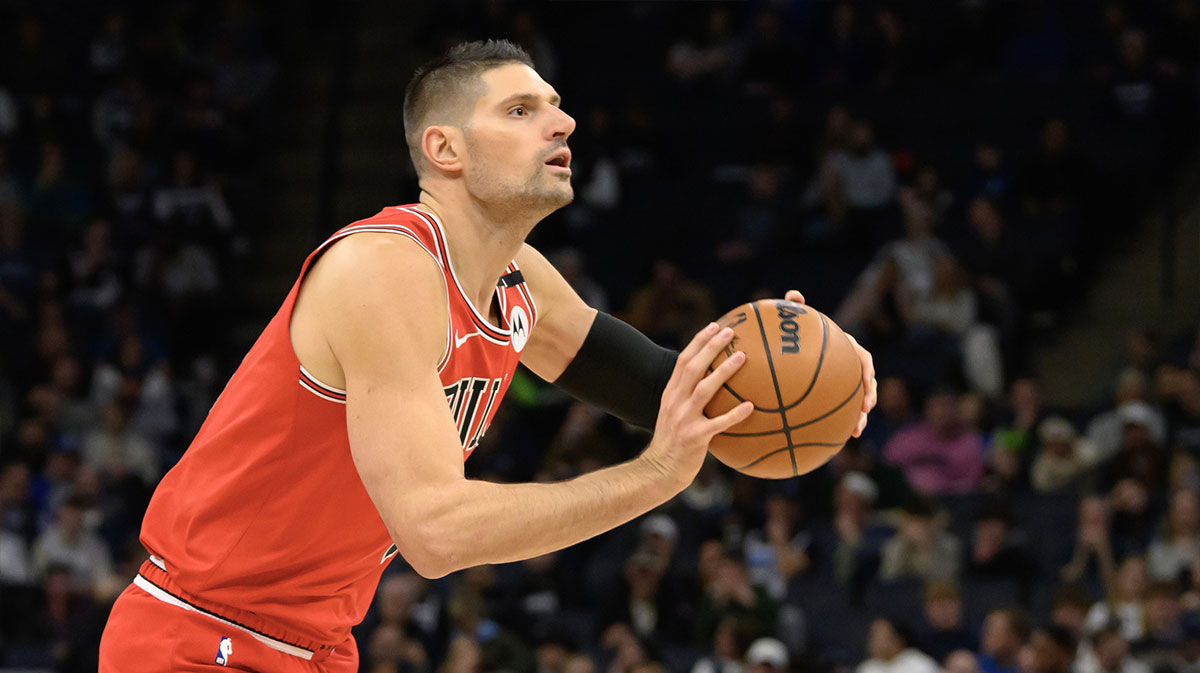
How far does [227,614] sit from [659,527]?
678 centimetres

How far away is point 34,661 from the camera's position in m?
10.4

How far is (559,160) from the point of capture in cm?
361

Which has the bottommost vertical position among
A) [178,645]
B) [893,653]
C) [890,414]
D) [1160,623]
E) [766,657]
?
[766,657]

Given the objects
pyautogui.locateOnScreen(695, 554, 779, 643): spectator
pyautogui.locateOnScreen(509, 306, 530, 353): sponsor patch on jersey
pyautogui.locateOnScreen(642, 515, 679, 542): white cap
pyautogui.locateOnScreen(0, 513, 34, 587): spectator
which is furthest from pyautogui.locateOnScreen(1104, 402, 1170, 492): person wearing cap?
pyautogui.locateOnScreen(0, 513, 34, 587): spectator

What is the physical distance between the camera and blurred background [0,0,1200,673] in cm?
944

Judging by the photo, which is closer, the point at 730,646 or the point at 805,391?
the point at 805,391

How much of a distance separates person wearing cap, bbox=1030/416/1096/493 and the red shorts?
7282 millimetres

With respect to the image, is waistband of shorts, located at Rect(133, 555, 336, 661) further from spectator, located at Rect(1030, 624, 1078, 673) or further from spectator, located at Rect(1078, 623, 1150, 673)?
spectator, located at Rect(1078, 623, 1150, 673)

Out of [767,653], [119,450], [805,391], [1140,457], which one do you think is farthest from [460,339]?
[119,450]

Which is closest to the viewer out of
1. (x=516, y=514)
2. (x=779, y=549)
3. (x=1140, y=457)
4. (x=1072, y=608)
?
(x=516, y=514)

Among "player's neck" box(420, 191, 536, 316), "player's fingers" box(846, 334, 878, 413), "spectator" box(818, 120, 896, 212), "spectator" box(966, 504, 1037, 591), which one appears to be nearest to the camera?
"player's neck" box(420, 191, 536, 316)

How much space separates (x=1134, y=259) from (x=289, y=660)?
33.7ft

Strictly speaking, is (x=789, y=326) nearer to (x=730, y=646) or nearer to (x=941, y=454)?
(x=730, y=646)

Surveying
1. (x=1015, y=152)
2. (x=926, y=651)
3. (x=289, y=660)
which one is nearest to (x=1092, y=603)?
(x=926, y=651)
